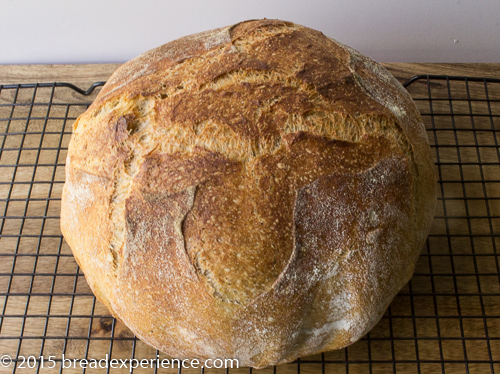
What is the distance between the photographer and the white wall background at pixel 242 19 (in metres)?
1.82

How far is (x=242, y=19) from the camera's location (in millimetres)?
1877

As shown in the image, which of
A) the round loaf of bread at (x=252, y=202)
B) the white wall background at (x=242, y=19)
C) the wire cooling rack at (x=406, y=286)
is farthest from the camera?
the white wall background at (x=242, y=19)

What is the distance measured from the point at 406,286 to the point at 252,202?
73cm

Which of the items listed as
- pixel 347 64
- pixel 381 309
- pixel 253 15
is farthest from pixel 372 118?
pixel 253 15

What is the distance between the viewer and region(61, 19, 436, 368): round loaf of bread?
1.04m

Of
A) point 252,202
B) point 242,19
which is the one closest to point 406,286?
point 252,202

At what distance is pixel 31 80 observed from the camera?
5.96ft

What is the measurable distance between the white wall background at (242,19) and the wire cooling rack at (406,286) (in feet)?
0.86

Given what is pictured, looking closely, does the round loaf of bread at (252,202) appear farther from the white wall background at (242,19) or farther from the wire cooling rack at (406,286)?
the white wall background at (242,19)

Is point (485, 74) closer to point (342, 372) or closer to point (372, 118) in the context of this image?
point (372, 118)

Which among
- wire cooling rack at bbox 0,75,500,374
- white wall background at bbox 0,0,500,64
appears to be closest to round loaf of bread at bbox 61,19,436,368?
wire cooling rack at bbox 0,75,500,374

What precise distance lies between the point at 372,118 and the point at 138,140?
614 millimetres

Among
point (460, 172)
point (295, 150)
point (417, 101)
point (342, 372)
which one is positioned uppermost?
point (295, 150)

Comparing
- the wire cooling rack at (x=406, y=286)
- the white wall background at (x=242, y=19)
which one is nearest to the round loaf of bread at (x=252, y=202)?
A: the wire cooling rack at (x=406, y=286)
